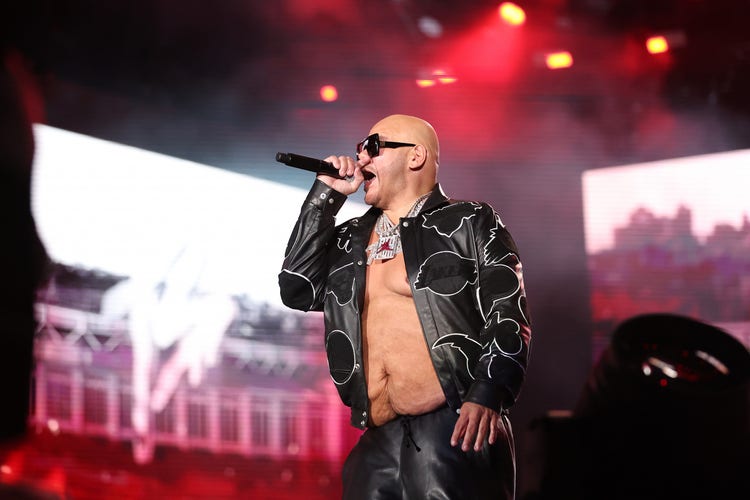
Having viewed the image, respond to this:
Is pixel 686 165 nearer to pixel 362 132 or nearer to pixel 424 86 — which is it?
pixel 424 86

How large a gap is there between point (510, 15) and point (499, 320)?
3.37 m

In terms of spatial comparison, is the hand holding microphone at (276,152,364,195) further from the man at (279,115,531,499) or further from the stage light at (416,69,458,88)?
the stage light at (416,69,458,88)

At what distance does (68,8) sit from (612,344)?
3947 mm

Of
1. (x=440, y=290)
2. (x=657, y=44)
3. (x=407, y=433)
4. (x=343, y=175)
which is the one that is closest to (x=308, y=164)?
(x=343, y=175)

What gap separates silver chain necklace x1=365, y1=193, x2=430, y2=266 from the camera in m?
2.53

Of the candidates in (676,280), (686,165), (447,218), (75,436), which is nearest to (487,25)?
(686,165)

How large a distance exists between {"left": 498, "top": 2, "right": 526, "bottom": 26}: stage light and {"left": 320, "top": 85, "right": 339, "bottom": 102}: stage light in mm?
1185

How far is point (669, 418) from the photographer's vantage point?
120 inches

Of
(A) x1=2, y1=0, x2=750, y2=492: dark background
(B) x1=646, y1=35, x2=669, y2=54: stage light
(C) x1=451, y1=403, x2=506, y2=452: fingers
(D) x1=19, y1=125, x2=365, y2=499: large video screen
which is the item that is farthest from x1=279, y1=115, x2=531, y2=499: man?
(B) x1=646, y1=35, x2=669, y2=54: stage light

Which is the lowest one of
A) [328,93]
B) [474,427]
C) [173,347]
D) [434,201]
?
[474,427]

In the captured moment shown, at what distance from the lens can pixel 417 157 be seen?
105 inches

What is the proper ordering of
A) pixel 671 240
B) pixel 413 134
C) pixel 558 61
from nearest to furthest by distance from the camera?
pixel 413 134, pixel 671 240, pixel 558 61

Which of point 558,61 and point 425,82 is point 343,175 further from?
point 558,61

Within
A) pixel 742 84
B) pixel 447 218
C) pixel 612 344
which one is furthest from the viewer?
pixel 742 84
